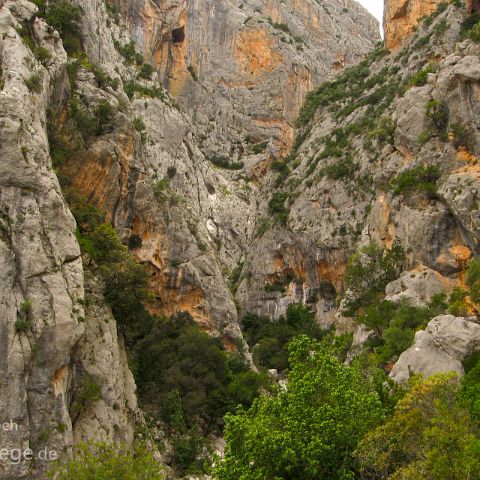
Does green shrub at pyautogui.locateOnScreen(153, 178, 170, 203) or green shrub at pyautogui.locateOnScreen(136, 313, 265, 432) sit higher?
green shrub at pyautogui.locateOnScreen(153, 178, 170, 203)

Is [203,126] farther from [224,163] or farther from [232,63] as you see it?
[232,63]

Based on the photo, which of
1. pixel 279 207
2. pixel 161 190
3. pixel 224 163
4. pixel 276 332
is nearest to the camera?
pixel 161 190

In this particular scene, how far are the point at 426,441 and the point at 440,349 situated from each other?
11976mm

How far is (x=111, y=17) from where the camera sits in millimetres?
62531

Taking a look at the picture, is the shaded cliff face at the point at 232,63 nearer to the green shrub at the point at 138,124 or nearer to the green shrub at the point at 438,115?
the green shrub at the point at 138,124

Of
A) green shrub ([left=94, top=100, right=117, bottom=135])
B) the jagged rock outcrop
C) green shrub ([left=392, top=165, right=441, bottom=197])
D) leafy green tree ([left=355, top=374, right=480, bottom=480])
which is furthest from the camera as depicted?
green shrub ([left=392, top=165, right=441, bottom=197])

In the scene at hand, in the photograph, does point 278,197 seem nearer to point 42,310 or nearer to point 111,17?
point 111,17

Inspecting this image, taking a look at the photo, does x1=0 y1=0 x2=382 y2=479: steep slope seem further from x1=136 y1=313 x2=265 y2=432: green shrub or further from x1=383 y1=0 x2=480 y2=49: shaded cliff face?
x1=383 y1=0 x2=480 y2=49: shaded cliff face

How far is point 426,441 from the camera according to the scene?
17.5m

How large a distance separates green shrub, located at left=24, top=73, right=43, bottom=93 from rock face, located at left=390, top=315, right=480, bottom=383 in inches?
894

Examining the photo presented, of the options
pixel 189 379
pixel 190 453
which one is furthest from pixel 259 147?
pixel 190 453

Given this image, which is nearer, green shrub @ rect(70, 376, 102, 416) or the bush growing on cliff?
green shrub @ rect(70, 376, 102, 416)

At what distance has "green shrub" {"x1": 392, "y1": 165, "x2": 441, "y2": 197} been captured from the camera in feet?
143

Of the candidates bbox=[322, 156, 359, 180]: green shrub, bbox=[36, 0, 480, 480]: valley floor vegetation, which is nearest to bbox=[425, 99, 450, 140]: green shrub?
bbox=[36, 0, 480, 480]: valley floor vegetation
